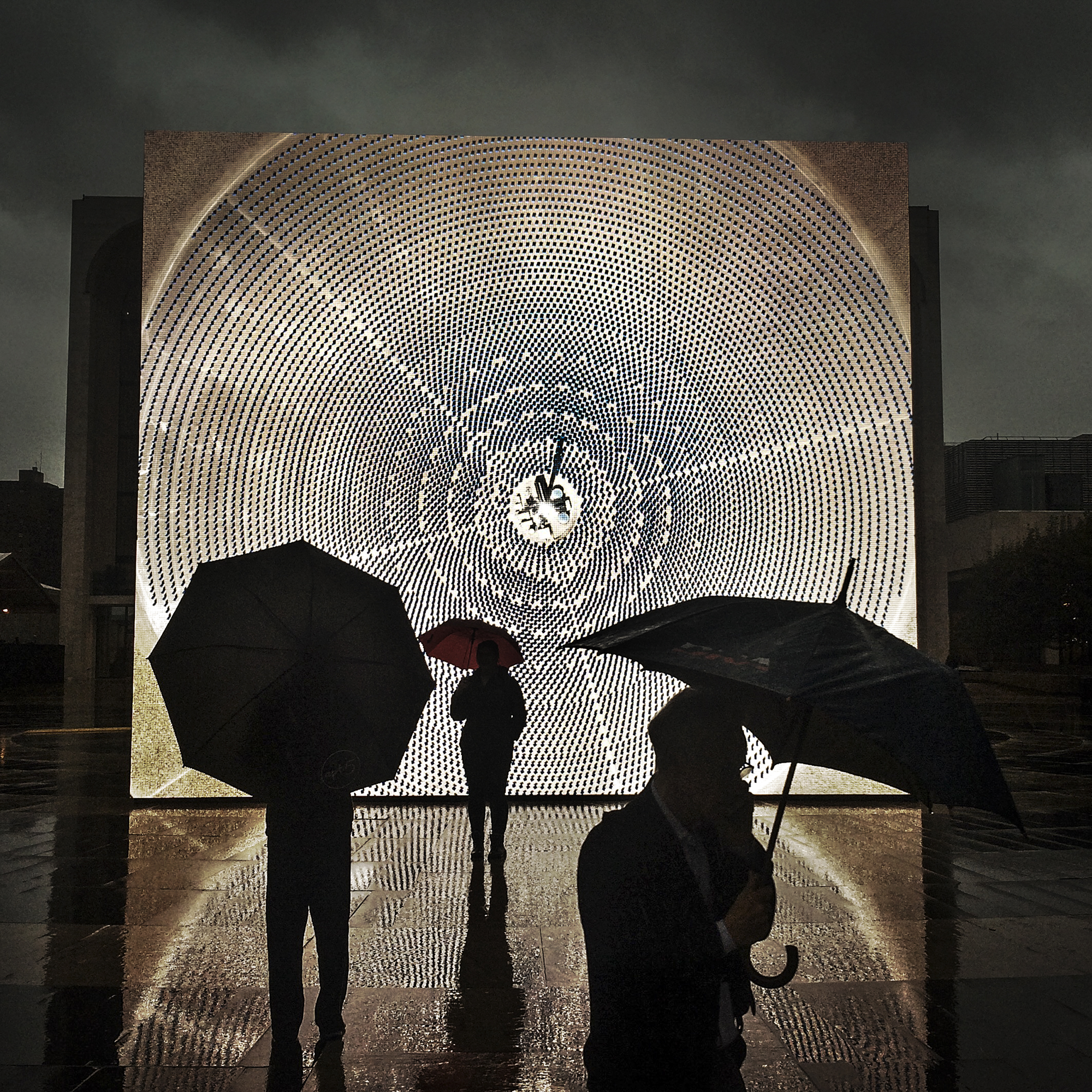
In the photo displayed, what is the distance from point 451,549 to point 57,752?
25.3ft

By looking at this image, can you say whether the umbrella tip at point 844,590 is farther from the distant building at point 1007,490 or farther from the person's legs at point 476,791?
the distant building at point 1007,490

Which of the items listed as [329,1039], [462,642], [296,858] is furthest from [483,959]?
[462,642]

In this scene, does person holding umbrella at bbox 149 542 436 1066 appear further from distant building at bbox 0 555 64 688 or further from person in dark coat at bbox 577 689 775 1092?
distant building at bbox 0 555 64 688

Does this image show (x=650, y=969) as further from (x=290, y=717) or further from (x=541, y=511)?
(x=541, y=511)

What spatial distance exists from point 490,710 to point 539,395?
3560 mm

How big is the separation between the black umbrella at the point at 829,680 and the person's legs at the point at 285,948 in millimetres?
1768

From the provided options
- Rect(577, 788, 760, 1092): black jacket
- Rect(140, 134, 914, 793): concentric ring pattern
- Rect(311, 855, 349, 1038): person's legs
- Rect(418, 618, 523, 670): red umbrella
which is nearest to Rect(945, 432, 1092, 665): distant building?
Rect(140, 134, 914, 793): concentric ring pattern

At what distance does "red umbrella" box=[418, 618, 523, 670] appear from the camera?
8.55 m

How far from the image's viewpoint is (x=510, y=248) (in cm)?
985

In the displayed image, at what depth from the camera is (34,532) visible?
172ft

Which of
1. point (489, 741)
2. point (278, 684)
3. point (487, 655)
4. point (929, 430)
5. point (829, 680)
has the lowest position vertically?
point (489, 741)

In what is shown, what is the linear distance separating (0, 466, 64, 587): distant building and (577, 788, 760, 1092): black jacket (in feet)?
164

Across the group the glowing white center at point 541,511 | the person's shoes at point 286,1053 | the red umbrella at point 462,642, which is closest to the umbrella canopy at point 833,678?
the person's shoes at point 286,1053

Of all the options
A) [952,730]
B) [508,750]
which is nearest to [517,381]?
[508,750]
